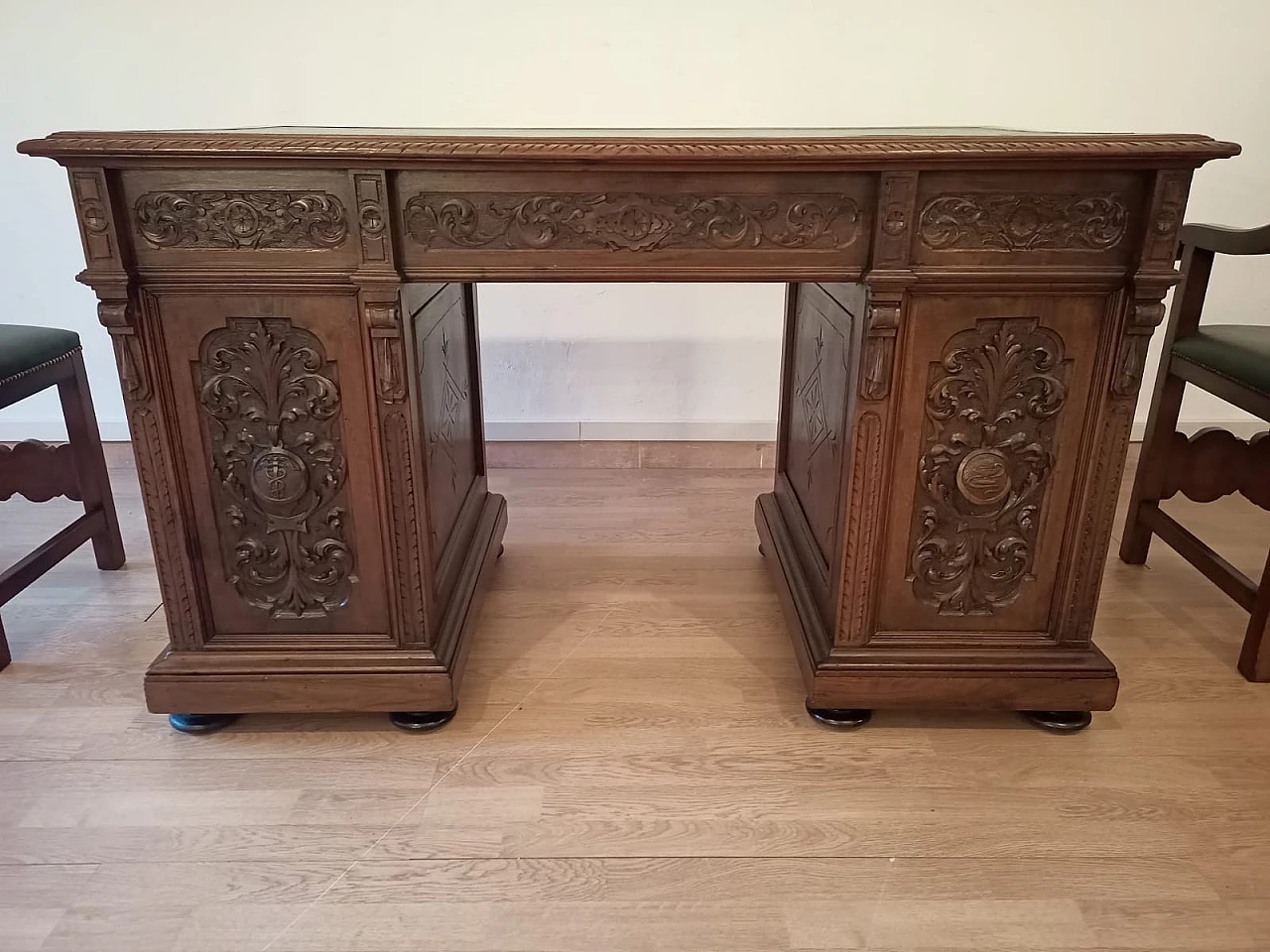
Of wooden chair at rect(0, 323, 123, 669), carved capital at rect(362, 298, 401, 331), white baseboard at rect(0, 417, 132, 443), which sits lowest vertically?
white baseboard at rect(0, 417, 132, 443)

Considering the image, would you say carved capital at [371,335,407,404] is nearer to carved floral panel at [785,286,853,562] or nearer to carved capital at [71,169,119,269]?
carved capital at [71,169,119,269]

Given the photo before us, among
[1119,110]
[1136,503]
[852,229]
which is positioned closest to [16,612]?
[852,229]

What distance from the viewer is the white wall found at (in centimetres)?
241

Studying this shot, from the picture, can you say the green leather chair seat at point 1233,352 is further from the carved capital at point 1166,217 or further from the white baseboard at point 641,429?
the white baseboard at point 641,429

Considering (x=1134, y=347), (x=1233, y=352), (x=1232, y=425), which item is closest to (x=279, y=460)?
(x=1134, y=347)

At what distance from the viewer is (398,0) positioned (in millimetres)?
2391

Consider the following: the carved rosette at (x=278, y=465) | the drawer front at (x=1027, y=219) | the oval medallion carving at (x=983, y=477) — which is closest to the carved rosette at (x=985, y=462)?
the oval medallion carving at (x=983, y=477)

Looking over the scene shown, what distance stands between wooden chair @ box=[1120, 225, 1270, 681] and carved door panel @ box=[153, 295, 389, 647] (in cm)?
162

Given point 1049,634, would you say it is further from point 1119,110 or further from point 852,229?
point 1119,110

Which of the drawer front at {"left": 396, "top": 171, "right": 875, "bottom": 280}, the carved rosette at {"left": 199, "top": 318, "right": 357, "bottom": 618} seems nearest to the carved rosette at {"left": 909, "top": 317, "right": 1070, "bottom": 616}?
the drawer front at {"left": 396, "top": 171, "right": 875, "bottom": 280}

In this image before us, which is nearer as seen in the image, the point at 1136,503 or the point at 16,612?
the point at 16,612

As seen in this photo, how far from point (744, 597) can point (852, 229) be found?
964mm

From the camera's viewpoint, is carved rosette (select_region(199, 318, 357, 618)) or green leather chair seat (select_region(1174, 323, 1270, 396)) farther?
green leather chair seat (select_region(1174, 323, 1270, 396))

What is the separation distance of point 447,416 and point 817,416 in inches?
28.5
